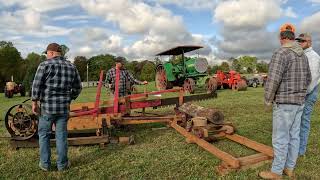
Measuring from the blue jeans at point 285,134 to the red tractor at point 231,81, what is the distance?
17.6 m

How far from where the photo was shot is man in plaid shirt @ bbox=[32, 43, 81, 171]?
5.20 m

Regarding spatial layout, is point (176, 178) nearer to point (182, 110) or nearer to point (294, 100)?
point (294, 100)

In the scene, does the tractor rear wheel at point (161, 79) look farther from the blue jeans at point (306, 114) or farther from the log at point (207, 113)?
the blue jeans at point (306, 114)

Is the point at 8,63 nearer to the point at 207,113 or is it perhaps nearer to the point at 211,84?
the point at 211,84

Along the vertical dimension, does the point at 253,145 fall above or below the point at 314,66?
below

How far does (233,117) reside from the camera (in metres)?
10.1

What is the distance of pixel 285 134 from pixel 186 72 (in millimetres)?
16213

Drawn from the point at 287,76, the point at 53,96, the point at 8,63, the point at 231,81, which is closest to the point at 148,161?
the point at 53,96

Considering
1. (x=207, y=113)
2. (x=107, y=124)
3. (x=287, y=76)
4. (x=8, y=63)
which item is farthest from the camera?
(x=8, y=63)

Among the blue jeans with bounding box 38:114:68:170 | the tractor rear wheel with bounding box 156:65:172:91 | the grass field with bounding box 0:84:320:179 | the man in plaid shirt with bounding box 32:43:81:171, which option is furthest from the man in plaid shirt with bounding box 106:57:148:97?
the tractor rear wheel with bounding box 156:65:172:91

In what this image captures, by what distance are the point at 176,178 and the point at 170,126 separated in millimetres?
3113

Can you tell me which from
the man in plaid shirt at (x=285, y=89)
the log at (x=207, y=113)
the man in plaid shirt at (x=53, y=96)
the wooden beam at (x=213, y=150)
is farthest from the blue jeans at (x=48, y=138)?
the man in plaid shirt at (x=285, y=89)

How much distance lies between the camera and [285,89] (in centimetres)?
456

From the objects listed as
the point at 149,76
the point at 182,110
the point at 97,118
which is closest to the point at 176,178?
the point at 97,118
